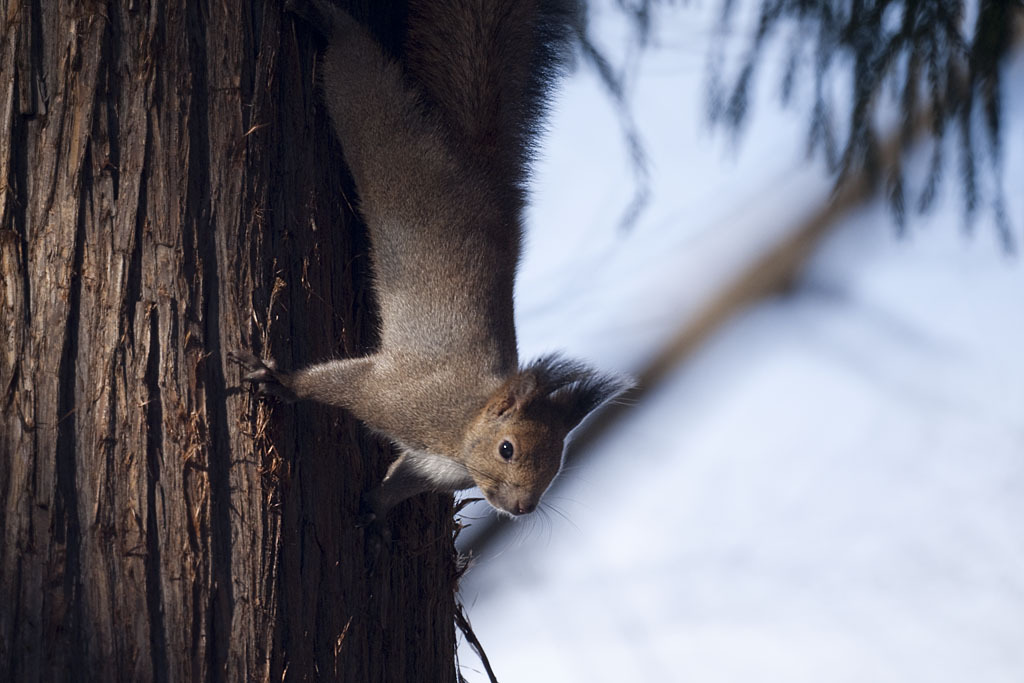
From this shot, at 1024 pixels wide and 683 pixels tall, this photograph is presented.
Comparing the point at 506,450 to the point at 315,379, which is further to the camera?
the point at 506,450

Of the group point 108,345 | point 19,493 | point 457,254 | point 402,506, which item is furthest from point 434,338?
point 19,493

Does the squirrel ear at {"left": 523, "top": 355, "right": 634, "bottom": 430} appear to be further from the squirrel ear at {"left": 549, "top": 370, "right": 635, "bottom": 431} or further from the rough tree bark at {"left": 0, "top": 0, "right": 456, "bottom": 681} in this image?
the rough tree bark at {"left": 0, "top": 0, "right": 456, "bottom": 681}

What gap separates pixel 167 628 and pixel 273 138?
0.94 meters

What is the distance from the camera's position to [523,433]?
7.47 ft

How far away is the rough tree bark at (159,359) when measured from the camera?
1.59 m

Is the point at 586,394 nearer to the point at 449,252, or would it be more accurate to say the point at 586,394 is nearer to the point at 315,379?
the point at 449,252

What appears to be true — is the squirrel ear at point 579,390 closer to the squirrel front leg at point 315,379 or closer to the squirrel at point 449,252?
the squirrel at point 449,252

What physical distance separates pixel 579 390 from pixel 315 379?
2.66 ft

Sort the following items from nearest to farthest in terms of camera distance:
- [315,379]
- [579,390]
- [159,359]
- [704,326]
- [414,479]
Result: [159,359] < [315,379] < [414,479] < [579,390] < [704,326]

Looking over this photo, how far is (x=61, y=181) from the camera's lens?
1.66 meters

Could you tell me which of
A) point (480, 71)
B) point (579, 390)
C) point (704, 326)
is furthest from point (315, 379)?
point (704, 326)

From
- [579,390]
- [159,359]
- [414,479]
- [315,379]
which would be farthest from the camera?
[579,390]

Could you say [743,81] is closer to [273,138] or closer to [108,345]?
[273,138]

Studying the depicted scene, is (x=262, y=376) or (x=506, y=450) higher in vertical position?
(x=262, y=376)
